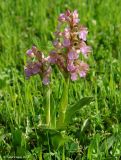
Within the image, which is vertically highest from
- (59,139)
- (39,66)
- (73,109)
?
(39,66)

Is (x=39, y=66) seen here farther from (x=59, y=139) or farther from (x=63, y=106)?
(x=59, y=139)

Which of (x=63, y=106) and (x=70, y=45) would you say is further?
(x=63, y=106)

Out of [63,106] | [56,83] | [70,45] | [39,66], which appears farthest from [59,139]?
[56,83]

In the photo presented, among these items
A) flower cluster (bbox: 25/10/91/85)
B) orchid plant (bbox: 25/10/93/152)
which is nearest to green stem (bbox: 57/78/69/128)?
orchid plant (bbox: 25/10/93/152)

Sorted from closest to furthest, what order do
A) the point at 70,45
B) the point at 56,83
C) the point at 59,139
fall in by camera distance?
Result: the point at 70,45 < the point at 59,139 < the point at 56,83

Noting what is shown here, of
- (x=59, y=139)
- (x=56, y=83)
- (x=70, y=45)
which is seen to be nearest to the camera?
(x=70, y=45)

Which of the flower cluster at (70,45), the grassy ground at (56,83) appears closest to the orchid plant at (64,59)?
the flower cluster at (70,45)

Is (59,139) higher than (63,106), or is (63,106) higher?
(63,106)

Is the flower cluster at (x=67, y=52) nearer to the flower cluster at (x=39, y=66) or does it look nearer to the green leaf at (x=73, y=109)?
the flower cluster at (x=39, y=66)
